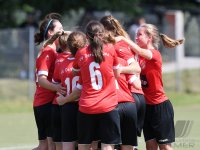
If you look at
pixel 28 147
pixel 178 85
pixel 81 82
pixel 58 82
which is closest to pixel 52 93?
pixel 58 82

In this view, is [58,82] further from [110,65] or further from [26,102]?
[26,102]

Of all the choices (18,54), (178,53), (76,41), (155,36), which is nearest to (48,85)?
(76,41)

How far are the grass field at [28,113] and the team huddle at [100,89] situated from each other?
88.4 inches

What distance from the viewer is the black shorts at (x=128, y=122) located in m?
8.35

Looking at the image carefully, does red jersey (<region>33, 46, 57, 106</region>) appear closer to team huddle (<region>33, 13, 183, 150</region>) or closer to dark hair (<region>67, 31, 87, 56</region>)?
team huddle (<region>33, 13, 183, 150</region>)

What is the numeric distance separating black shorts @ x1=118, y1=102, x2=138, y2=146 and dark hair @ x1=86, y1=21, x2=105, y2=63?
0.71 m

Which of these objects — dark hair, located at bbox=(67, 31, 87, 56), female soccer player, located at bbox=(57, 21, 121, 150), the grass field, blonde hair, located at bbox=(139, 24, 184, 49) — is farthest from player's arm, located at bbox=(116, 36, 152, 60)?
the grass field

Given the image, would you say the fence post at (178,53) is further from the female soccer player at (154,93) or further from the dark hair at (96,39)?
the dark hair at (96,39)

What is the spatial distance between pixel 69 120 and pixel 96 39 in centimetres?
117

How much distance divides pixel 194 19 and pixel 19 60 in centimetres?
798

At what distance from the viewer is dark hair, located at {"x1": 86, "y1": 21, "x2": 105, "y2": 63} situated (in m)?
8.01

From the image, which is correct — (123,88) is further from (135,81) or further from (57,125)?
(57,125)

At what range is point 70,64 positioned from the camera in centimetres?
872

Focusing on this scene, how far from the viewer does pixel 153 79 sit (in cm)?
915
